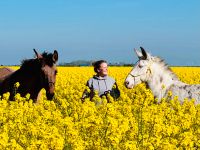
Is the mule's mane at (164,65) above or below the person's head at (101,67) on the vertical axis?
above

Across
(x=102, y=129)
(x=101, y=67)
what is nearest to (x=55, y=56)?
(x=101, y=67)

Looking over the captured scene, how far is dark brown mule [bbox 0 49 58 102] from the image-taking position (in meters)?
10.7

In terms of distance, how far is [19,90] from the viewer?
35.4ft

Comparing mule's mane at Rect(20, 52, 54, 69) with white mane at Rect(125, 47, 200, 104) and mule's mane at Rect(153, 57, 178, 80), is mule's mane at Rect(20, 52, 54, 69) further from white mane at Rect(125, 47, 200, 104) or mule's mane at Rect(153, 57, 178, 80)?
mule's mane at Rect(153, 57, 178, 80)

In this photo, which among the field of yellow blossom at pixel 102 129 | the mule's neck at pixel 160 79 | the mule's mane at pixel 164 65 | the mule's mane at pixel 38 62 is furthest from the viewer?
the mule's mane at pixel 38 62

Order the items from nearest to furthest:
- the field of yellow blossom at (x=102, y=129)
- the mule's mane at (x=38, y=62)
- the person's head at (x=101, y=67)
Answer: the field of yellow blossom at (x=102, y=129), the person's head at (x=101, y=67), the mule's mane at (x=38, y=62)

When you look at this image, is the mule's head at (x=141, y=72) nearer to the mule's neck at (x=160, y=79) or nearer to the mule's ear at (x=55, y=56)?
the mule's neck at (x=160, y=79)

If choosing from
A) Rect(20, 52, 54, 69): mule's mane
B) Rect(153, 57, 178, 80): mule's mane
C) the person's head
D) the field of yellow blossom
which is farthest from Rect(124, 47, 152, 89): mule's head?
the field of yellow blossom

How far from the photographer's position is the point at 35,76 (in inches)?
427

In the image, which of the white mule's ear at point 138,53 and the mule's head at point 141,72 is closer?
the mule's head at point 141,72

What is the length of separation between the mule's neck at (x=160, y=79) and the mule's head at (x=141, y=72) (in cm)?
10

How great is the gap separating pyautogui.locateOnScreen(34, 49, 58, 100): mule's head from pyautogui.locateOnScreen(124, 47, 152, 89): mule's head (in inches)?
57.7

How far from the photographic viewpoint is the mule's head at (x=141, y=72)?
1044cm

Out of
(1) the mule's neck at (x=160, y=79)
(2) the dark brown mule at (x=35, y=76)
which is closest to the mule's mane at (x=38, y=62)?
(2) the dark brown mule at (x=35, y=76)
